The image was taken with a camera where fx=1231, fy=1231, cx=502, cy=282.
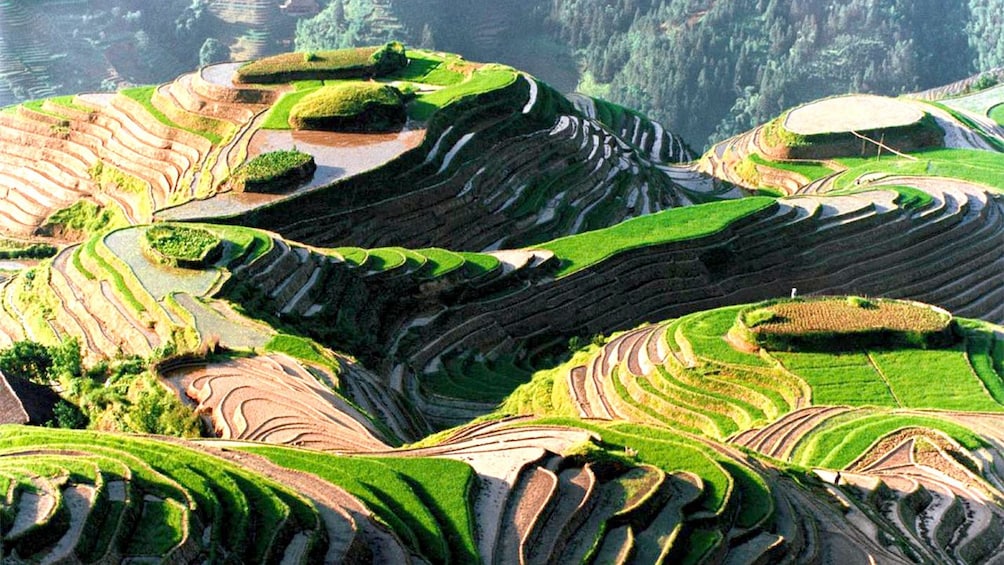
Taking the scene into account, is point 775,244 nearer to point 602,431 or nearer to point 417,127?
point 417,127

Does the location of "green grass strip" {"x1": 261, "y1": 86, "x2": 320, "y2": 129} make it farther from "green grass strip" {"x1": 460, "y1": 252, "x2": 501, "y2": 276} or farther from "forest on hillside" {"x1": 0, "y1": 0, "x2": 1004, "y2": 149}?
"forest on hillside" {"x1": 0, "y1": 0, "x2": 1004, "y2": 149}

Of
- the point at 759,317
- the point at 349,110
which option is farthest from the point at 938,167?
the point at 349,110

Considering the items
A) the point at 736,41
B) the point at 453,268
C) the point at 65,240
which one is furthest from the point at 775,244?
the point at 736,41

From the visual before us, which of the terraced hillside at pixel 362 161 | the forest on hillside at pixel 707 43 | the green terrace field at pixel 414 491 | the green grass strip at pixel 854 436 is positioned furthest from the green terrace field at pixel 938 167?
the forest on hillside at pixel 707 43

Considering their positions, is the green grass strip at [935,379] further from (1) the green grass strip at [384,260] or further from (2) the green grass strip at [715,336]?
(1) the green grass strip at [384,260]

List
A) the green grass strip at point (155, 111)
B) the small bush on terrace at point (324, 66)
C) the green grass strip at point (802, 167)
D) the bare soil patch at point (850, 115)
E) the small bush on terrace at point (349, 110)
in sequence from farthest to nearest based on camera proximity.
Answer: the bare soil patch at point (850, 115) → the green grass strip at point (802, 167) → the small bush on terrace at point (324, 66) → the green grass strip at point (155, 111) → the small bush on terrace at point (349, 110)
